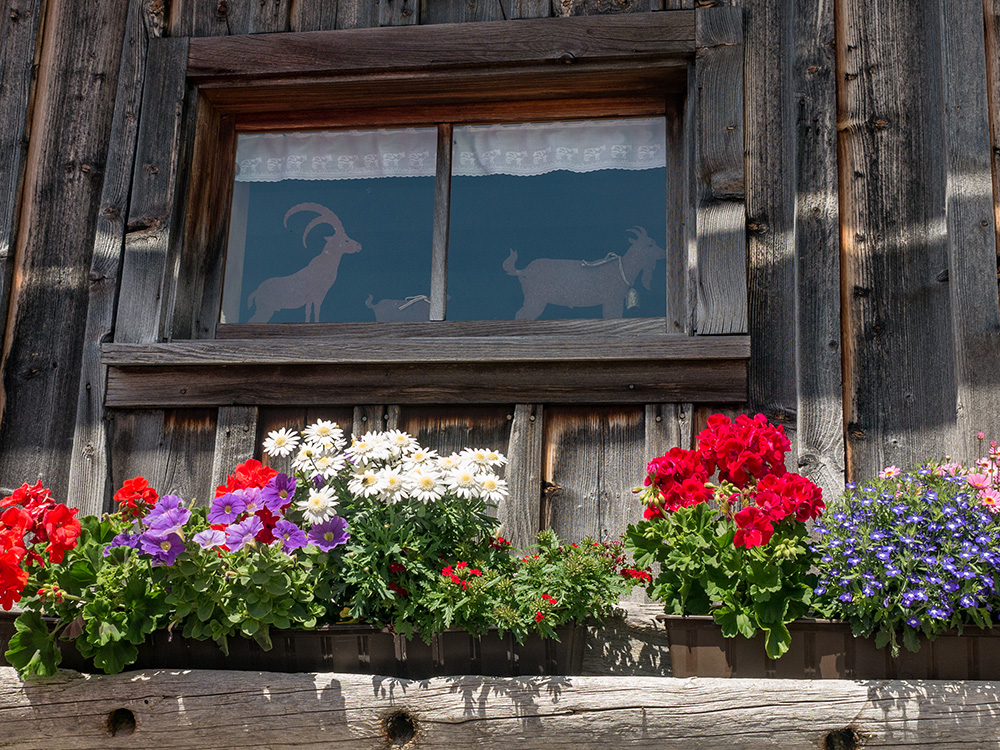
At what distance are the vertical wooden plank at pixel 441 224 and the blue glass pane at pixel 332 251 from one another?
0.04 meters

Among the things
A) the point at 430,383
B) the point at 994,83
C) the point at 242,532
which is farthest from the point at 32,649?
the point at 994,83

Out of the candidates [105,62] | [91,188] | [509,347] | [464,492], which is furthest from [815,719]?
[105,62]

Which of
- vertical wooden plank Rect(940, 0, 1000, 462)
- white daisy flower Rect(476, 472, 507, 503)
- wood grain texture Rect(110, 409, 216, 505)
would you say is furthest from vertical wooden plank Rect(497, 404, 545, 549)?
vertical wooden plank Rect(940, 0, 1000, 462)

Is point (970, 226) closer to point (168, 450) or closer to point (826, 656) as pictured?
point (826, 656)

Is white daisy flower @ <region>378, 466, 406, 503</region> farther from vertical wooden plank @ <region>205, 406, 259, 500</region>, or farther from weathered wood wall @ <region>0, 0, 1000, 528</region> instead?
vertical wooden plank @ <region>205, 406, 259, 500</region>

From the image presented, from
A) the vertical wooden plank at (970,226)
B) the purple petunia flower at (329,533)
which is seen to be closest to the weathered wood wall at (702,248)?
the vertical wooden plank at (970,226)

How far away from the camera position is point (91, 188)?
290 cm

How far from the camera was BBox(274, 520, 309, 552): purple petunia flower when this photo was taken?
198cm

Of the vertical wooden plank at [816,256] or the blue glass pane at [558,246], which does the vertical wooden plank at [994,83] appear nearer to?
the vertical wooden plank at [816,256]

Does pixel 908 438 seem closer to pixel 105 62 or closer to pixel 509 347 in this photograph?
pixel 509 347

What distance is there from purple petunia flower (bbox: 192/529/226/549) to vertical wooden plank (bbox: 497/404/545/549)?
0.78 meters

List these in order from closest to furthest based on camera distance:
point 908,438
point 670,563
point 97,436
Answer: point 670,563
point 908,438
point 97,436

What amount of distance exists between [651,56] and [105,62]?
1.69m

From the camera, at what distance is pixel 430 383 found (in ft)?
8.59
